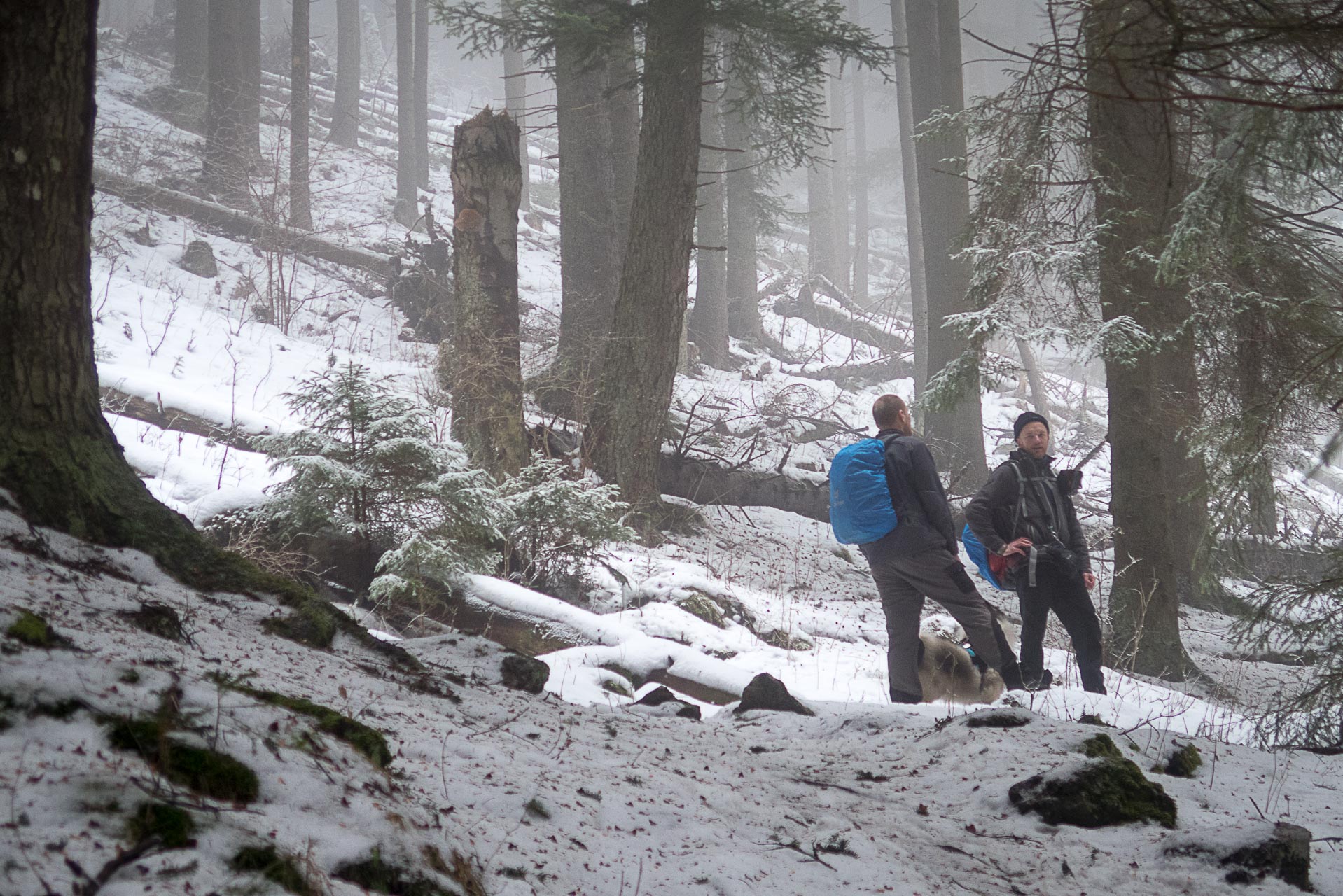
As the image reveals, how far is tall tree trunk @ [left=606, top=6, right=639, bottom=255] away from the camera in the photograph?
1167 centimetres

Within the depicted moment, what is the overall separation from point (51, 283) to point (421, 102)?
23.6 metres

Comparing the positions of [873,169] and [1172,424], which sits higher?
[873,169]

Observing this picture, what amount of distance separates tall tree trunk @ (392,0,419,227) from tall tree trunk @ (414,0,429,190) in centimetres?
57

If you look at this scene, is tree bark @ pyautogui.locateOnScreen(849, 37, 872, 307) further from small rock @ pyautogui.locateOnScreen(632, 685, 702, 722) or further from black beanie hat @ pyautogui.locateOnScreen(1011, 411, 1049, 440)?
small rock @ pyautogui.locateOnScreen(632, 685, 702, 722)

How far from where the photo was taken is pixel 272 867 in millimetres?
1393

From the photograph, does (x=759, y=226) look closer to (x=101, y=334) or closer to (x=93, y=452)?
(x=101, y=334)

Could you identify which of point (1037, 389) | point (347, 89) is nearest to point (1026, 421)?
point (1037, 389)

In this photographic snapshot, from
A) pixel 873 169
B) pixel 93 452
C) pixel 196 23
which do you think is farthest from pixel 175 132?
pixel 873 169

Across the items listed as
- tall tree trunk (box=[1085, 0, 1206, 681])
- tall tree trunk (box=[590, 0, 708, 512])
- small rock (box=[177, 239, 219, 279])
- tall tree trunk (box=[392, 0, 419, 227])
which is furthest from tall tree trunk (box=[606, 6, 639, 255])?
tall tree trunk (box=[392, 0, 419, 227])

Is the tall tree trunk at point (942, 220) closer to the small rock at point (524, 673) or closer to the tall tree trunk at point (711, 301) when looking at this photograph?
the tall tree trunk at point (711, 301)

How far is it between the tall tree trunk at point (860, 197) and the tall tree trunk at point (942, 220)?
537 inches

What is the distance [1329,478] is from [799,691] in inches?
793

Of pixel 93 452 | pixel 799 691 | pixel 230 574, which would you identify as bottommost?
pixel 799 691

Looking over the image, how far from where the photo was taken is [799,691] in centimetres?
531
